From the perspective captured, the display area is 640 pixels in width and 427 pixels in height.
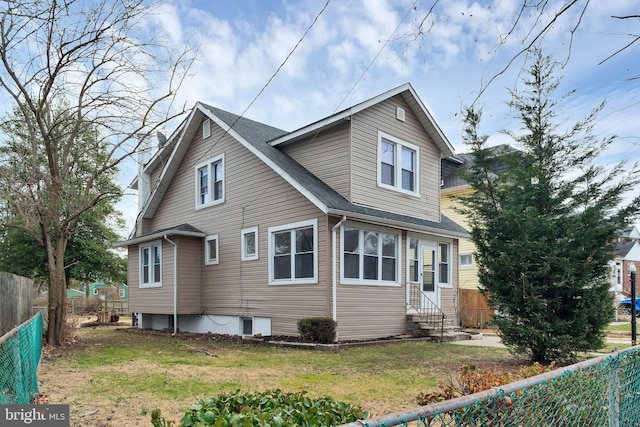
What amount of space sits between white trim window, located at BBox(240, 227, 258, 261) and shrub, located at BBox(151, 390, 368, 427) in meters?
11.2

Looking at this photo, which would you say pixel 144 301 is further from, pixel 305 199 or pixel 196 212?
pixel 305 199

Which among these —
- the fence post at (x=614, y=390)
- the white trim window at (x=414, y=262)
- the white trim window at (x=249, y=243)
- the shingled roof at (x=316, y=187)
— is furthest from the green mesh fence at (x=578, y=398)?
the white trim window at (x=249, y=243)

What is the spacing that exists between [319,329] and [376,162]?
490 cm

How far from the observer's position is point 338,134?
1345 centimetres

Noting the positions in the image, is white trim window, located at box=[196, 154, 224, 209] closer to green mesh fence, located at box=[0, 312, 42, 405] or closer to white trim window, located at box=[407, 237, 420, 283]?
white trim window, located at box=[407, 237, 420, 283]

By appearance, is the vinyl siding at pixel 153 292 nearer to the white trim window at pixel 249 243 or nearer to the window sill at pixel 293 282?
the white trim window at pixel 249 243

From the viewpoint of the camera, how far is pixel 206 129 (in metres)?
16.5

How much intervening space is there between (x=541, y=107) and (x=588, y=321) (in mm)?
3720

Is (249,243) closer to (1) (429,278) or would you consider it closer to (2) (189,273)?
(2) (189,273)

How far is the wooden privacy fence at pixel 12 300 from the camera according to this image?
7102 millimetres

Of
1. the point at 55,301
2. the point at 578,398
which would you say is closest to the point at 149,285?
the point at 55,301

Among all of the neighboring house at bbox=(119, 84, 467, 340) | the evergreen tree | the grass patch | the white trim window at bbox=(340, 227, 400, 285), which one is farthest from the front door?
the evergreen tree

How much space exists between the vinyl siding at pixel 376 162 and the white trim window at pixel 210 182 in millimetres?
4836

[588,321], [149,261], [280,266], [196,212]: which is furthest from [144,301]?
[588,321]
